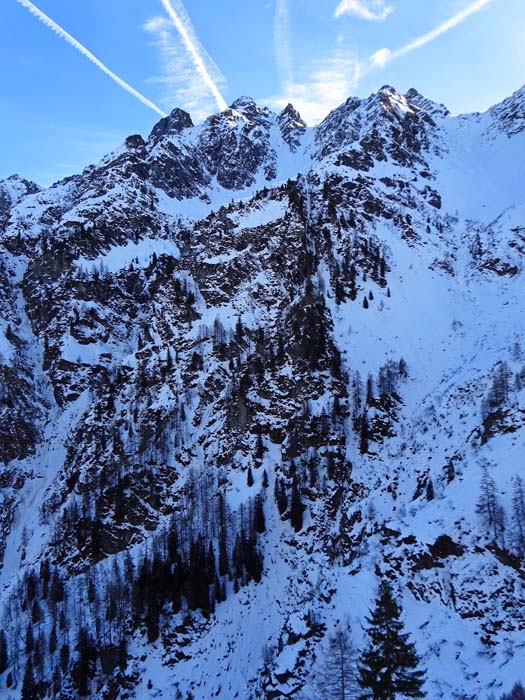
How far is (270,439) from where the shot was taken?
92875 millimetres

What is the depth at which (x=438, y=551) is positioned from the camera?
42.7 m

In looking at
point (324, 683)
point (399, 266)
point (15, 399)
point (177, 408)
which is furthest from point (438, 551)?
point (15, 399)

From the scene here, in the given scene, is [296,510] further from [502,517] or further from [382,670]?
[382,670]

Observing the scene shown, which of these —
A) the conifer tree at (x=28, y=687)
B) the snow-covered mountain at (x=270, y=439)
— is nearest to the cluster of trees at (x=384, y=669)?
the snow-covered mountain at (x=270, y=439)

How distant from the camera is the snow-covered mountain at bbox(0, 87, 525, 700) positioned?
143 feet

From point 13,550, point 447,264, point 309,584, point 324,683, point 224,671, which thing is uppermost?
point 447,264

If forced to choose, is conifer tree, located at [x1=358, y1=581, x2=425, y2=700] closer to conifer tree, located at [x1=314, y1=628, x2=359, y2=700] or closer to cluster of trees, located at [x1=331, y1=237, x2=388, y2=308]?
conifer tree, located at [x1=314, y1=628, x2=359, y2=700]

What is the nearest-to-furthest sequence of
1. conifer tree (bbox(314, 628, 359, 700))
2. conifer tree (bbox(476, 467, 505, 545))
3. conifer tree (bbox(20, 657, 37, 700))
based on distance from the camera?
conifer tree (bbox(314, 628, 359, 700)) → conifer tree (bbox(476, 467, 505, 545)) → conifer tree (bbox(20, 657, 37, 700))

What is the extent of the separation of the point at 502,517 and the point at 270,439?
54800mm

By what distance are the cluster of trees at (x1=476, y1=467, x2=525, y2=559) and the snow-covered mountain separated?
0.54ft

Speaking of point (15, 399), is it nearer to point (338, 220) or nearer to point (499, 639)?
point (338, 220)

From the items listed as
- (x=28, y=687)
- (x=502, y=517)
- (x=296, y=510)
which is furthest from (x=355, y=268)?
(x=28, y=687)

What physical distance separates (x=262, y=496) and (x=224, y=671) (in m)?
28.0

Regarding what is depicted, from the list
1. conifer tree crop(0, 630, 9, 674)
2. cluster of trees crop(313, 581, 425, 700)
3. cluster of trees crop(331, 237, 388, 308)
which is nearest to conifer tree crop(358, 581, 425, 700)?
cluster of trees crop(313, 581, 425, 700)
